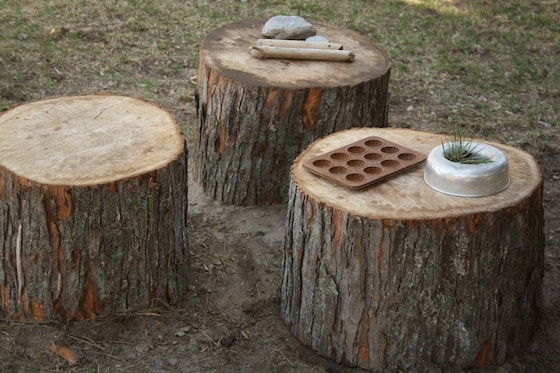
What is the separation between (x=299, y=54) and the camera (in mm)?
4680

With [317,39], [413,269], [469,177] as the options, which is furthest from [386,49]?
[413,269]

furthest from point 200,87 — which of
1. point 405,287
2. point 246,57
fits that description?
point 405,287

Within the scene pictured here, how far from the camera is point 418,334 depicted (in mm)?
3318

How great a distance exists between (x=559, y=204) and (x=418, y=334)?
197 cm

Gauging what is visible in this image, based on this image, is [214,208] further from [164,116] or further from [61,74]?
[61,74]

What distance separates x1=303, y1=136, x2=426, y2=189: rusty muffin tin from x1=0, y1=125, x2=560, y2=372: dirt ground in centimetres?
76

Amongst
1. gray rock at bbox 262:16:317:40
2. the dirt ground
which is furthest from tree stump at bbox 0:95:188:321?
gray rock at bbox 262:16:317:40

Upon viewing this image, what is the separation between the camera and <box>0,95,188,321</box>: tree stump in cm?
336

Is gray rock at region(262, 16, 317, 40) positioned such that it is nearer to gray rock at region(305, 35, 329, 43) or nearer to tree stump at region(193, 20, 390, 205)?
gray rock at region(305, 35, 329, 43)

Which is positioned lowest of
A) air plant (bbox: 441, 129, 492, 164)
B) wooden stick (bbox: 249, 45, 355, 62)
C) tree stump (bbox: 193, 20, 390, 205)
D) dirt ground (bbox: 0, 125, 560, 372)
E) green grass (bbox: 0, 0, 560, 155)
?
dirt ground (bbox: 0, 125, 560, 372)

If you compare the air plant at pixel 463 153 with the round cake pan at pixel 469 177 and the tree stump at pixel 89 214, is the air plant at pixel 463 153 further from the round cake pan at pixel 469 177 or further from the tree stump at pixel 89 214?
the tree stump at pixel 89 214

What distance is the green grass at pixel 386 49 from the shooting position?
19.7 feet

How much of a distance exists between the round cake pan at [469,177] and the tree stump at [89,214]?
1.08 metres

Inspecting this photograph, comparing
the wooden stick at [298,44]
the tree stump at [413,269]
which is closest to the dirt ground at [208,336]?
the tree stump at [413,269]
